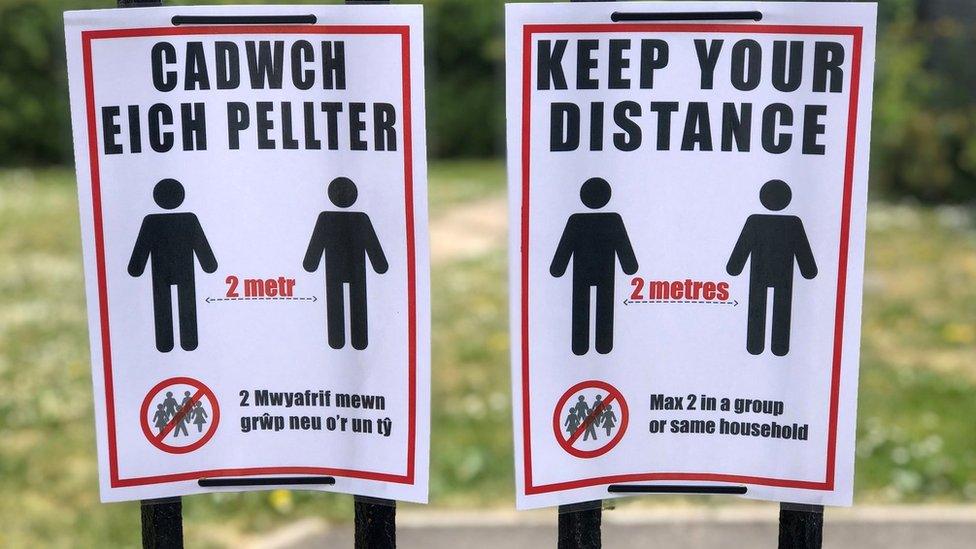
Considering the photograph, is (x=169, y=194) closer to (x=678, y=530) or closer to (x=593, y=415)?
(x=593, y=415)

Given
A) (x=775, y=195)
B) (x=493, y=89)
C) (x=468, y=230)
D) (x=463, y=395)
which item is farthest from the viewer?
(x=493, y=89)

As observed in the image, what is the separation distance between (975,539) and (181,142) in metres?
3.24

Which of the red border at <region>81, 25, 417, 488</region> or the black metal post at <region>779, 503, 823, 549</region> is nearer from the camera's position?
the red border at <region>81, 25, 417, 488</region>

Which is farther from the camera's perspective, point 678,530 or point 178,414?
point 678,530

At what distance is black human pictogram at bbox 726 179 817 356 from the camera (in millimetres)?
1692

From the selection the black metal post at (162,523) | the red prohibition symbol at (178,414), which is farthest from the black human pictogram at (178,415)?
the black metal post at (162,523)

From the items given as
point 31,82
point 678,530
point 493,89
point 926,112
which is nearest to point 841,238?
point 678,530

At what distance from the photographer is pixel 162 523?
1.89 meters

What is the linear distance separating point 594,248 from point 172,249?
698mm

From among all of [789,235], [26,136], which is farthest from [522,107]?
[26,136]

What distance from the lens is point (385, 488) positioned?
1795 mm

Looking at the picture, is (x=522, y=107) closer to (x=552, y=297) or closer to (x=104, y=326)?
(x=552, y=297)

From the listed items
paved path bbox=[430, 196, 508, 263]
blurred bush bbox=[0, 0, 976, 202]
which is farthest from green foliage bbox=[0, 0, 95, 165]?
paved path bbox=[430, 196, 508, 263]

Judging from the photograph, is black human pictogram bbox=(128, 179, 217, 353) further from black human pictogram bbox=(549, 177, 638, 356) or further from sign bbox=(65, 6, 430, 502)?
black human pictogram bbox=(549, 177, 638, 356)
